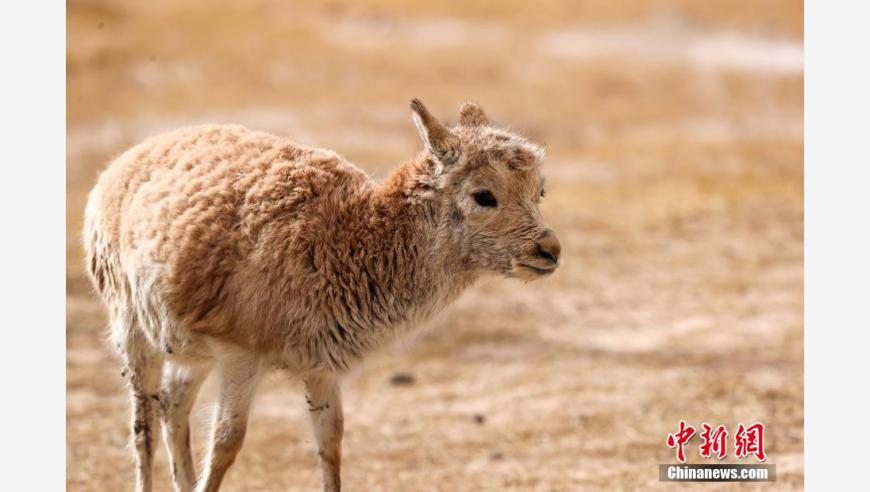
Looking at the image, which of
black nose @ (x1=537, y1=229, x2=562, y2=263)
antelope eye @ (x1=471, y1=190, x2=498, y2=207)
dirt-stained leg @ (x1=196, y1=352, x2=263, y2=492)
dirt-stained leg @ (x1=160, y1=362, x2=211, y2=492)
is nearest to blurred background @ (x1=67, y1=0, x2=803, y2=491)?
dirt-stained leg @ (x1=160, y1=362, x2=211, y2=492)

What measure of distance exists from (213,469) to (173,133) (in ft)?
7.62

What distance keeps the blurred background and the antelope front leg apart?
6.3 inches

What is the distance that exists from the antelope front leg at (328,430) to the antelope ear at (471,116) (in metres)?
1.78

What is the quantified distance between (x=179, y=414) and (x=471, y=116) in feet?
9.14

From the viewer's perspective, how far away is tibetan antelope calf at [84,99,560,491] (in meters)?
7.13

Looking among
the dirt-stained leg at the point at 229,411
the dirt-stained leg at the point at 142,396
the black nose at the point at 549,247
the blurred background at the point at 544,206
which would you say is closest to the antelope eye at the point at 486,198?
the black nose at the point at 549,247

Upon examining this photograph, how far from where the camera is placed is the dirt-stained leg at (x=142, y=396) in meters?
8.24

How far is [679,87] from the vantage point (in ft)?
87.8

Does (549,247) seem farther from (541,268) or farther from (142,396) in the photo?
(142,396)

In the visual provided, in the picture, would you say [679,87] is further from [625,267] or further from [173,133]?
[173,133]

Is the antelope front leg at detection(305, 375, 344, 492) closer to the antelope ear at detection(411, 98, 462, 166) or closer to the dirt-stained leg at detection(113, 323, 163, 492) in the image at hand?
the dirt-stained leg at detection(113, 323, 163, 492)

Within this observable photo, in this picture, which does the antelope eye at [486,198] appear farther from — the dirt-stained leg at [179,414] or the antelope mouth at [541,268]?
the dirt-stained leg at [179,414]

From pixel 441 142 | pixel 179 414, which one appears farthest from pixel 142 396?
pixel 441 142

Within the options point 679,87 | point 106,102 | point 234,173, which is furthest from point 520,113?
point 234,173
